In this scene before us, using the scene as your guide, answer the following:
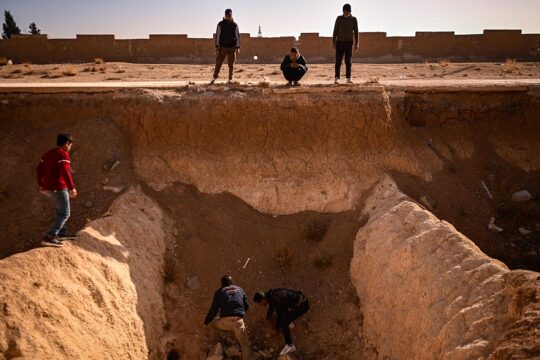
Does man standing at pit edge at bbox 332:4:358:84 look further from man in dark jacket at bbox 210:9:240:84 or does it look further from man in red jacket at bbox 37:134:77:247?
man in red jacket at bbox 37:134:77:247

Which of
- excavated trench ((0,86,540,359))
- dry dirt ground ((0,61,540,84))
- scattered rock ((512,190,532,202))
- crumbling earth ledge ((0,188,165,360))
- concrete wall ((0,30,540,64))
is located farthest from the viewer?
concrete wall ((0,30,540,64))

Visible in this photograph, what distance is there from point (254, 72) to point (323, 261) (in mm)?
9833

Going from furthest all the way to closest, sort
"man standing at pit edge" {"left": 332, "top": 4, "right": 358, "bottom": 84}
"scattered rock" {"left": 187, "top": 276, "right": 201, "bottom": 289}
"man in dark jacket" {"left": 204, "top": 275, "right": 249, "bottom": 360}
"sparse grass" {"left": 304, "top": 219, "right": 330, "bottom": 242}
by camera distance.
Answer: "man standing at pit edge" {"left": 332, "top": 4, "right": 358, "bottom": 84} → "sparse grass" {"left": 304, "top": 219, "right": 330, "bottom": 242} → "scattered rock" {"left": 187, "top": 276, "right": 201, "bottom": 289} → "man in dark jacket" {"left": 204, "top": 275, "right": 249, "bottom": 360}

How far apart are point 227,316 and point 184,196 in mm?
3273

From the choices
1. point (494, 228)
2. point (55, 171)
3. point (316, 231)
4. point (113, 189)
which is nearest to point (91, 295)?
point (55, 171)

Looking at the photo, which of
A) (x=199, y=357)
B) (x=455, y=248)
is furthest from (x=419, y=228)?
(x=199, y=357)

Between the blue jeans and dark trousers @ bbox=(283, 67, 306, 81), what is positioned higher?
dark trousers @ bbox=(283, 67, 306, 81)

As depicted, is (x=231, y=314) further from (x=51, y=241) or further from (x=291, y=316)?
(x=51, y=241)

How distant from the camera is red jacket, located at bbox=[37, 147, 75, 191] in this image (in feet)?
22.0

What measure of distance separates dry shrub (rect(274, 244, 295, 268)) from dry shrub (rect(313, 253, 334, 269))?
19.1 inches

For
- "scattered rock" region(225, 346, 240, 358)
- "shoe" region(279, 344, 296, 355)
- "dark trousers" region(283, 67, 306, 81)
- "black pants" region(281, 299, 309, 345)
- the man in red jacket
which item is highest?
"dark trousers" region(283, 67, 306, 81)

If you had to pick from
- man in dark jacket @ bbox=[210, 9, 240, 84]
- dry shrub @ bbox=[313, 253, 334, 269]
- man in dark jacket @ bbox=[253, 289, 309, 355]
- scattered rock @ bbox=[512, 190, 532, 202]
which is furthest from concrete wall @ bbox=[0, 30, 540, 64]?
man in dark jacket @ bbox=[253, 289, 309, 355]

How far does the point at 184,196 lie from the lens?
974 centimetres

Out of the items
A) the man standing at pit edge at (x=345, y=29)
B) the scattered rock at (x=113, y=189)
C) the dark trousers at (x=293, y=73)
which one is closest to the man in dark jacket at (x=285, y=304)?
the scattered rock at (x=113, y=189)
